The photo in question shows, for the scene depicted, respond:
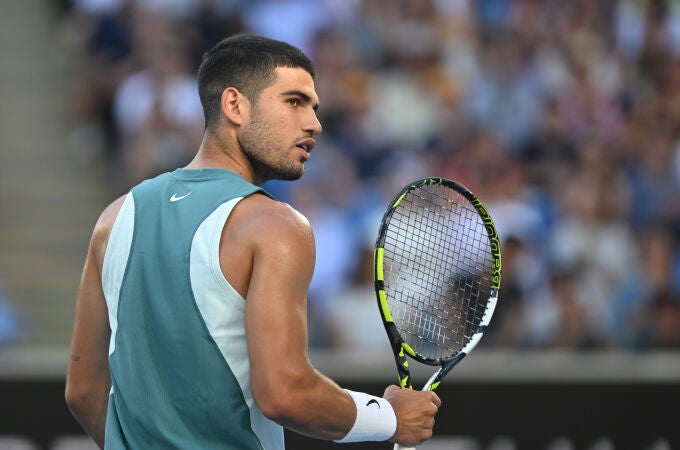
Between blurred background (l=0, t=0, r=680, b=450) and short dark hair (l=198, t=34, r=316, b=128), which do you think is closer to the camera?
short dark hair (l=198, t=34, r=316, b=128)

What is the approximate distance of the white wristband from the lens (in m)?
3.13

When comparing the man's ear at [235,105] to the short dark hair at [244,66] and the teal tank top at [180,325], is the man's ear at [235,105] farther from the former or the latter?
the teal tank top at [180,325]

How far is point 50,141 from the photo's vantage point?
34.8ft

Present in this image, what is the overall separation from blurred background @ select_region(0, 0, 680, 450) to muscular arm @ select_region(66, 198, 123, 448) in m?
2.96

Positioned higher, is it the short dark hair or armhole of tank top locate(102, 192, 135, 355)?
the short dark hair

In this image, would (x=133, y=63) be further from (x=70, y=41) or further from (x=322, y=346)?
(x=322, y=346)

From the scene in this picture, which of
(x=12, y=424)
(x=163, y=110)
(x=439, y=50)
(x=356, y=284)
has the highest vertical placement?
(x=439, y=50)

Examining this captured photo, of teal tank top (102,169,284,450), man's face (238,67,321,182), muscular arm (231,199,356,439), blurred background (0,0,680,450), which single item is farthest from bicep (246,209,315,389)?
blurred background (0,0,680,450)

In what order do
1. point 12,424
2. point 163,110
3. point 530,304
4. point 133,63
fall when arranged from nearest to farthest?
point 12,424
point 530,304
point 163,110
point 133,63

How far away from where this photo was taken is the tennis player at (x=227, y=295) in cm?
299

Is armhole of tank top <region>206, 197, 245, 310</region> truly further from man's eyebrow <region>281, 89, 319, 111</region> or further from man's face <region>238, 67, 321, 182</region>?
man's eyebrow <region>281, 89, 319, 111</region>

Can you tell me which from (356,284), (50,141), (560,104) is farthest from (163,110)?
(560,104)

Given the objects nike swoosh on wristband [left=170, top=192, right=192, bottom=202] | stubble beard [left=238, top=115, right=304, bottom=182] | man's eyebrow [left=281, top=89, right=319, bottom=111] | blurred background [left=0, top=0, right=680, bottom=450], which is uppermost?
man's eyebrow [left=281, top=89, right=319, bottom=111]

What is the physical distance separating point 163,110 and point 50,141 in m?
1.64
